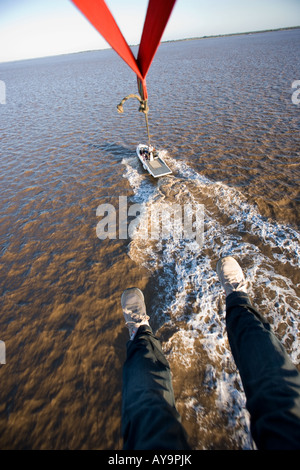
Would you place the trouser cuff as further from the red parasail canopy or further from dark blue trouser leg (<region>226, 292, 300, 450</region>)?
the red parasail canopy

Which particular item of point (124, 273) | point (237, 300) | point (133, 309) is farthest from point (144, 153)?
point (237, 300)

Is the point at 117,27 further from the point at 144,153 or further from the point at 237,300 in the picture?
the point at 144,153

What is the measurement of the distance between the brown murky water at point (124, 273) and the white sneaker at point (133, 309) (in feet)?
1.26

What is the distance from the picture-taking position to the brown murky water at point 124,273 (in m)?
3.35

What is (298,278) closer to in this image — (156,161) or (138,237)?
(138,237)

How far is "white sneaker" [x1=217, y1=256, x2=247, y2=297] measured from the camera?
396 centimetres

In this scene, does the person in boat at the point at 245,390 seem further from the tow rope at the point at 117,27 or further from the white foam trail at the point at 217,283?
the tow rope at the point at 117,27

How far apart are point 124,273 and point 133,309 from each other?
125cm

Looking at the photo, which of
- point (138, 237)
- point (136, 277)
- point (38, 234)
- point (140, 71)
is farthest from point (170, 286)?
point (38, 234)

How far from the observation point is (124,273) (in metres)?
5.18

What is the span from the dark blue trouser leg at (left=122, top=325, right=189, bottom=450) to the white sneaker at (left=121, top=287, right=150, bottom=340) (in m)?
0.53

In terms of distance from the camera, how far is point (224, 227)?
19.6ft

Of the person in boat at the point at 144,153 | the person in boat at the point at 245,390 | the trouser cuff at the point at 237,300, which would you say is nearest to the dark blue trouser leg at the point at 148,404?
the person in boat at the point at 245,390
